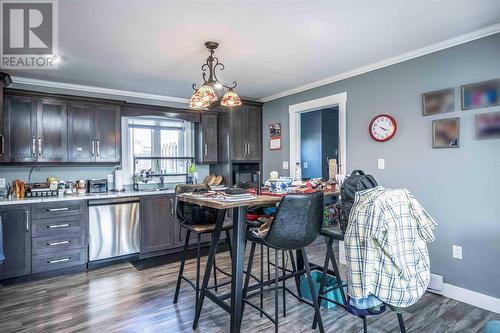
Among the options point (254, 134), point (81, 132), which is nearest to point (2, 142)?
point (81, 132)

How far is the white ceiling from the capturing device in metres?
2.13

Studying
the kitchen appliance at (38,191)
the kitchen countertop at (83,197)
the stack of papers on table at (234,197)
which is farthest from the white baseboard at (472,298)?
the kitchen appliance at (38,191)

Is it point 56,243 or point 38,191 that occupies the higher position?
point 38,191

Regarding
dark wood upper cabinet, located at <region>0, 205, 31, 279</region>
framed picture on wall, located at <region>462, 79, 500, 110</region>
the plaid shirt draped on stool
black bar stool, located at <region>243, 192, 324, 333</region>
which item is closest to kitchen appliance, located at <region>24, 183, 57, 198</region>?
dark wood upper cabinet, located at <region>0, 205, 31, 279</region>

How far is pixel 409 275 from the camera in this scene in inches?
62.6

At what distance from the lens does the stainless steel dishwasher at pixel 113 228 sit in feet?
12.0

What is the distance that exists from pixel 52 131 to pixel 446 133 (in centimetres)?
454

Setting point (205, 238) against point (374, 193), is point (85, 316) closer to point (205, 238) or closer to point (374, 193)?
point (205, 238)

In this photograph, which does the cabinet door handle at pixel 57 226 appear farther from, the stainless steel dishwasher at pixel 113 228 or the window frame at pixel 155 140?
the window frame at pixel 155 140

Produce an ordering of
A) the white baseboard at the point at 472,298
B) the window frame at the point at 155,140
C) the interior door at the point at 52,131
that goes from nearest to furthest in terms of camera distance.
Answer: the white baseboard at the point at 472,298, the interior door at the point at 52,131, the window frame at the point at 155,140

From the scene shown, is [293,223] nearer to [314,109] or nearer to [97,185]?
[314,109]

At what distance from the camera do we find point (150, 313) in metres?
2.47

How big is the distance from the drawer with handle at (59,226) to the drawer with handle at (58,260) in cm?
25

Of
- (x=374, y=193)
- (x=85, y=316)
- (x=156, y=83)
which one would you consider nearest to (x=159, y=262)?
(x=85, y=316)
